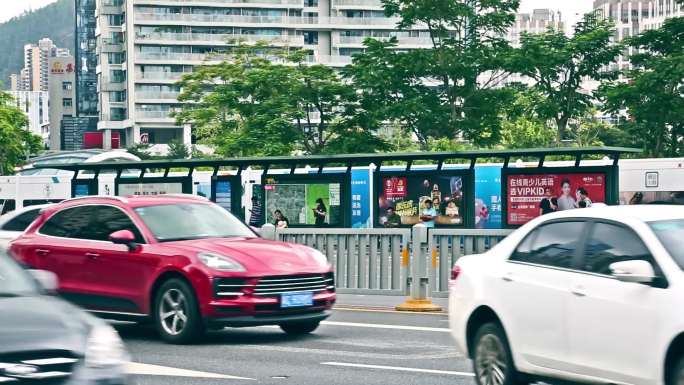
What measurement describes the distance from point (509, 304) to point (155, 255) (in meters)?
5.29

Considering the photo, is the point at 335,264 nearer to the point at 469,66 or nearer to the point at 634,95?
the point at 634,95

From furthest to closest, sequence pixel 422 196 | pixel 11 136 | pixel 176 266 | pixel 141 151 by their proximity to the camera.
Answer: pixel 141 151, pixel 11 136, pixel 422 196, pixel 176 266

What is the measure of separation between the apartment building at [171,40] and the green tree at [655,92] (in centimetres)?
8306

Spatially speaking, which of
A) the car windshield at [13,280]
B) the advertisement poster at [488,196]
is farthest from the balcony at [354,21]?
the car windshield at [13,280]

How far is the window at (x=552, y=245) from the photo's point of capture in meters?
9.00

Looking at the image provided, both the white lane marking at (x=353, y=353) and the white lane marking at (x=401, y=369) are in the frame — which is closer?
the white lane marking at (x=401, y=369)

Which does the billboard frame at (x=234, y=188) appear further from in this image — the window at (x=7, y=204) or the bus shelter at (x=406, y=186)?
the window at (x=7, y=204)

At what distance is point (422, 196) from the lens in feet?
91.0

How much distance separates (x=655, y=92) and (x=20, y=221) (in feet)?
93.0

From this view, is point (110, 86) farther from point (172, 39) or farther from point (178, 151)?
point (178, 151)

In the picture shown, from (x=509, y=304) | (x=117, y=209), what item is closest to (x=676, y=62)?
(x=117, y=209)

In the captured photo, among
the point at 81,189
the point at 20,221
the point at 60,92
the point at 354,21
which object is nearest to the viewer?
the point at 20,221

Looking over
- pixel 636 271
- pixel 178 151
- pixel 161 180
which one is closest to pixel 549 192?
pixel 161 180

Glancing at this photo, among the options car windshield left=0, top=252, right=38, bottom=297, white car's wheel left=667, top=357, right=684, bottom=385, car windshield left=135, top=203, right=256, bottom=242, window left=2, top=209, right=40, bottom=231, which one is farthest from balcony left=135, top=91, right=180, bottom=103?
white car's wheel left=667, top=357, right=684, bottom=385
